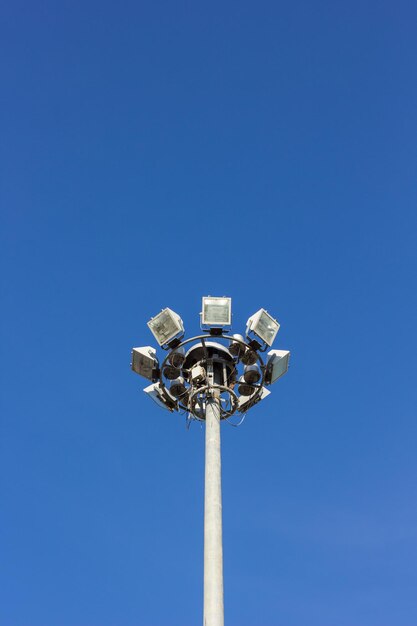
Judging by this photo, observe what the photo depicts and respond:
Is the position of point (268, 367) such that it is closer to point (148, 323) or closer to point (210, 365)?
point (210, 365)

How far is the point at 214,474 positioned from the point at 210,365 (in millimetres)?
3121

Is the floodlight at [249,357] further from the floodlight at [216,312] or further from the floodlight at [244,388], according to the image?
the floodlight at [216,312]

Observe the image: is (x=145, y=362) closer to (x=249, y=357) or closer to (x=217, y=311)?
(x=217, y=311)

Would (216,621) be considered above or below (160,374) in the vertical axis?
below

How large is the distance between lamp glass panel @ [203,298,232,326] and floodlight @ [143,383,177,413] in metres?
2.09

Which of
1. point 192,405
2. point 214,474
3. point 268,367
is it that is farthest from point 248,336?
point 214,474

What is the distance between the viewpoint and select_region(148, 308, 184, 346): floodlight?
1633 cm

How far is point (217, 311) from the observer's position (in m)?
16.5

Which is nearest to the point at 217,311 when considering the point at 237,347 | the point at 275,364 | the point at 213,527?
the point at 237,347

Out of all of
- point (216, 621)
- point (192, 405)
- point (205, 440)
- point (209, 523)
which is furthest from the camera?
point (192, 405)

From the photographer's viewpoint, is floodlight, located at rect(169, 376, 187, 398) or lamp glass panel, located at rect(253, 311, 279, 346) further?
floodlight, located at rect(169, 376, 187, 398)

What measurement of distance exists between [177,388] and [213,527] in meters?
4.17

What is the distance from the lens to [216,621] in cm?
1192

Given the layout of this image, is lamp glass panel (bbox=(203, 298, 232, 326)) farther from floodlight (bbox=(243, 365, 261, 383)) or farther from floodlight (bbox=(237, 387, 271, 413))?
floodlight (bbox=(237, 387, 271, 413))
